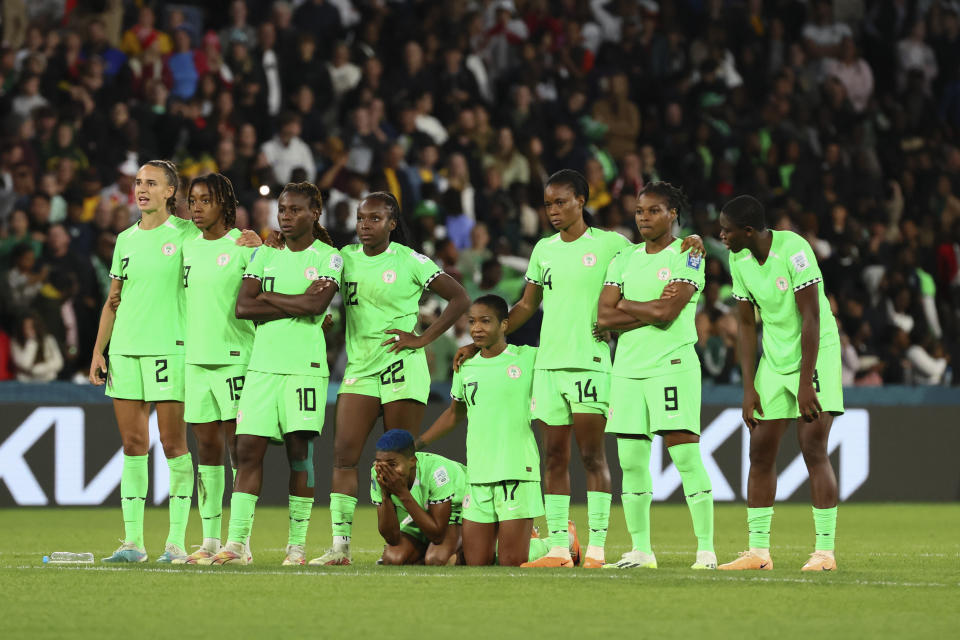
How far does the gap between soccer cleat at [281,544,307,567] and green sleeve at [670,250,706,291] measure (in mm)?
2602

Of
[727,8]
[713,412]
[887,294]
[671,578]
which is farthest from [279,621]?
[727,8]

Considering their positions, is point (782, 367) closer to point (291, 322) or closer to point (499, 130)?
point (291, 322)

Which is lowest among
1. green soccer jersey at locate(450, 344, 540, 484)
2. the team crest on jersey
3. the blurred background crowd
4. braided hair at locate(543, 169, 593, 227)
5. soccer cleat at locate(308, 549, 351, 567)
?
soccer cleat at locate(308, 549, 351, 567)

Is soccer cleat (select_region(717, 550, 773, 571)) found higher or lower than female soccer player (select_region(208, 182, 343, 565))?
lower

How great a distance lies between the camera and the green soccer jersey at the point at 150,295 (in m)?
9.83

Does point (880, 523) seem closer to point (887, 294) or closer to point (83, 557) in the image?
A: point (887, 294)

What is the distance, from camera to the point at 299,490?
9672mm

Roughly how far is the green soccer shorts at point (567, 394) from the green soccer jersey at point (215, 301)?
171 cm

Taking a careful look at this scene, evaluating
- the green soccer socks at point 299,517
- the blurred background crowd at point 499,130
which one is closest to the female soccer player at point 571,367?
the green soccer socks at point 299,517

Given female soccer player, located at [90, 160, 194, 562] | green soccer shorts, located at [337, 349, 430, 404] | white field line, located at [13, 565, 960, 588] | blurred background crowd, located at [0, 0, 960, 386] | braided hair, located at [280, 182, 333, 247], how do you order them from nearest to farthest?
white field line, located at [13, 565, 960, 588] → braided hair, located at [280, 182, 333, 247] → female soccer player, located at [90, 160, 194, 562] → green soccer shorts, located at [337, 349, 430, 404] → blurred background crowd, located at [0, 0, 960, 386]

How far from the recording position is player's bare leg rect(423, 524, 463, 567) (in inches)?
396

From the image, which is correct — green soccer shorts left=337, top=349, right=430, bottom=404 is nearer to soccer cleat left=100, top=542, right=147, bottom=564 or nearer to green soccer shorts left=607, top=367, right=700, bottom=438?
green soccer shorts left=607, top=367, right=700, bottom=438

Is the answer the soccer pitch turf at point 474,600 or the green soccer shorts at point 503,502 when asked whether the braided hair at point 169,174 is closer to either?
the soccer pitch turf at point 474,600

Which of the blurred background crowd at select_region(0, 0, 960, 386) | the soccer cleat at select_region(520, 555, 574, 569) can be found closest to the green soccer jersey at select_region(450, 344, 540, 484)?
the soccer cleat at select_region(520, 555, 574, 569)
